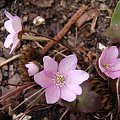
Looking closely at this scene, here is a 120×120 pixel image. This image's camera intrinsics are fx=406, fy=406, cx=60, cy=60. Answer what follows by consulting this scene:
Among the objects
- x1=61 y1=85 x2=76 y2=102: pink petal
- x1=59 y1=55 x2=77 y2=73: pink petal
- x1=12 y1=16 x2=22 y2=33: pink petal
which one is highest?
x1=12 y1=16 x2=22 y2=33: pink petal

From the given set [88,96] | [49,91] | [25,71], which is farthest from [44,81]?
[25,71]

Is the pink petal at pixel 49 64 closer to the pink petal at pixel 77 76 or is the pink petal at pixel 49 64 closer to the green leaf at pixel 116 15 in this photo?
the pink petal at pixel 77 76

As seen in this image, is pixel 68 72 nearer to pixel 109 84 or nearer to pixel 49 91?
pixel 49 91

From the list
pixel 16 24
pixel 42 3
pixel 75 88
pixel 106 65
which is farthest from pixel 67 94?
pixel 42 3

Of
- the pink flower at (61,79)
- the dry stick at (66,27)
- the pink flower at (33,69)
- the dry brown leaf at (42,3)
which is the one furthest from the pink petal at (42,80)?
the dry brown leaf at (42,3)

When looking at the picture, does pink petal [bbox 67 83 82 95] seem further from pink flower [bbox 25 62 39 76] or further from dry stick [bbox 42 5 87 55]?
dry stick [bbox 42 5 87 55]

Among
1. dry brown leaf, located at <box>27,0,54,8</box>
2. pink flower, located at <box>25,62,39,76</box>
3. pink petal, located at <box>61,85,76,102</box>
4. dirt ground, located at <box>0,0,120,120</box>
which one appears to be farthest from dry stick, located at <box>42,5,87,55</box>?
pink petal, located at <box>61,85,76,102</box>

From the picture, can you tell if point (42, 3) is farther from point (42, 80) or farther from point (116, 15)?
point (42, 80)
